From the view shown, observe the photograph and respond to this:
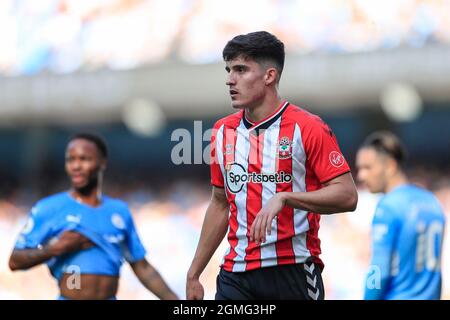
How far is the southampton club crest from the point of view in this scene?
151 inches

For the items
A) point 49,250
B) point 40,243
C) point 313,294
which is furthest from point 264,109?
point 40,243

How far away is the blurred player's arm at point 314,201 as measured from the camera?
3406 millimetres

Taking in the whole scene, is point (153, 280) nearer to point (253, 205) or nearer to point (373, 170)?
point (373, 170)

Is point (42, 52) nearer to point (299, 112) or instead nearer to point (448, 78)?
point (448, 78)

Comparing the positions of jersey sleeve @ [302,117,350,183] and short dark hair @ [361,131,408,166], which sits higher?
short dark hair @ [361,131,408,166]

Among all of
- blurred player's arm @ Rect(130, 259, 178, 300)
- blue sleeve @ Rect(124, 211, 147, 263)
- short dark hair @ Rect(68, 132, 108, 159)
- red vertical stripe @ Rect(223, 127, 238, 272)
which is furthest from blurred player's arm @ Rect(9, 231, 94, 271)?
red vertical stripe @ Rect(223, 127, 238, 272)

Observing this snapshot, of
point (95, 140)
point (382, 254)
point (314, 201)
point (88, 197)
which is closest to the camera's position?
point (314, 201)

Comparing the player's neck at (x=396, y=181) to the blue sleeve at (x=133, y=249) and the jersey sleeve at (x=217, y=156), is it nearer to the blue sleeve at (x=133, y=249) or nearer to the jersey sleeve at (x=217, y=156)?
the blue sleeve at (x=133, y=249)

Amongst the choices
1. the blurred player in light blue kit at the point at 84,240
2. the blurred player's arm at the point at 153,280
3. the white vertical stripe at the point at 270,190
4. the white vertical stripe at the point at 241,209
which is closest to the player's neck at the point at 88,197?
the blurred player in light blue kit at the point at 84,240

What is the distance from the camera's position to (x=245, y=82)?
390 cm

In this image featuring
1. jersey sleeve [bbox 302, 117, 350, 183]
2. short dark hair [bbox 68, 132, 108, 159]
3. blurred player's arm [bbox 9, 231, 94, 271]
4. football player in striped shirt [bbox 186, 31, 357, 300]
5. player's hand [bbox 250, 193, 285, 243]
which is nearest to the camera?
player's hand [bbox 250, 193, 285, 243]

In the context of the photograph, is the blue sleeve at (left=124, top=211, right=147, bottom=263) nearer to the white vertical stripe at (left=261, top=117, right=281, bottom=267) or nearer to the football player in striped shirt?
the football player in striped shirt

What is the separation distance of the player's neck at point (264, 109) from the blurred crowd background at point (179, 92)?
8.11 meters

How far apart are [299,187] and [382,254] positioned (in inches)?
65.0
